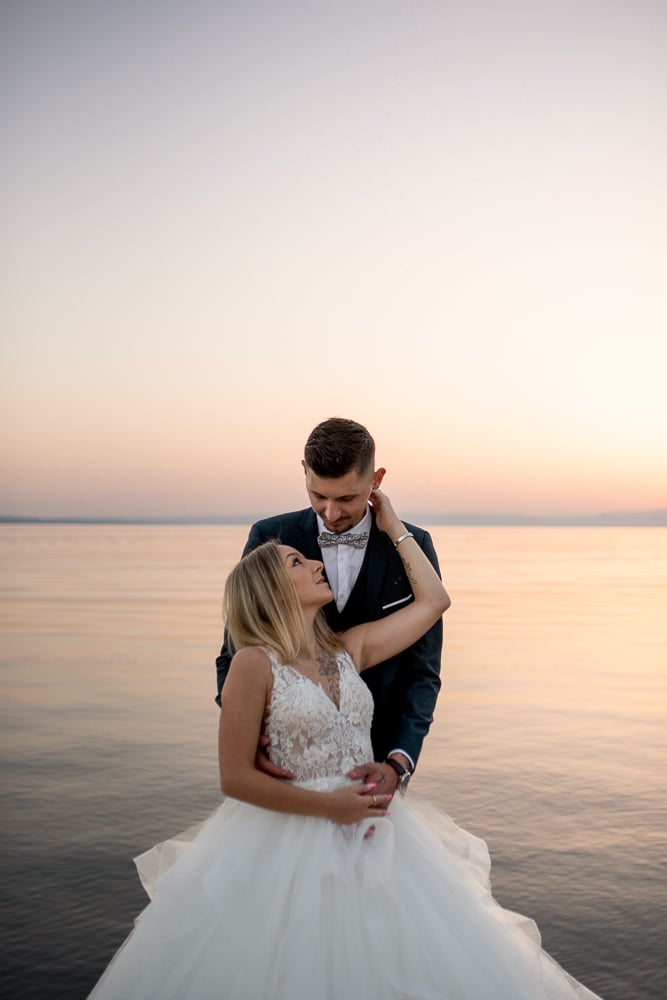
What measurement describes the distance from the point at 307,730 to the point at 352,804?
0.92 ft

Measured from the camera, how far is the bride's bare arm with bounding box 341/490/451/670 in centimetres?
387

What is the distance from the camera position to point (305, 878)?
3178 mm

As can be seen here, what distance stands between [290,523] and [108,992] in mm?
1868

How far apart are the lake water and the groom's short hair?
2.43m

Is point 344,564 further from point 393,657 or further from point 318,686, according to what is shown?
point 318,686

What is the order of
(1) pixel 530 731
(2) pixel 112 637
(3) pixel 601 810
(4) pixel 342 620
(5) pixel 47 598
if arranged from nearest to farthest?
(4) pixel 342 620
(3) pixel 601 810
(1) pixel 530 731
(2) pixel 112 637
(5) pixel 47 598

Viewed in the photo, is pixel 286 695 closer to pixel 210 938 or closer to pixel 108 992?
pixel 210 938

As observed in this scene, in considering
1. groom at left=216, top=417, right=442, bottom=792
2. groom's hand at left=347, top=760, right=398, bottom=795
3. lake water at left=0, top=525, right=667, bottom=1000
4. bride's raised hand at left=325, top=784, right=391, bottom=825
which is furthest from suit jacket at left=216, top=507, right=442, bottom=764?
lake water at left=0, top=525, right=667, bottom=1000

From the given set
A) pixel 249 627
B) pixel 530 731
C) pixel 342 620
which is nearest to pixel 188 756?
pixel 530 731

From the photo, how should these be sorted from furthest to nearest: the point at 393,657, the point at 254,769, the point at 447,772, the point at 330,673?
the point at 447,772 → the point at 393,657 → the point at 330,673 → the point at 254,769

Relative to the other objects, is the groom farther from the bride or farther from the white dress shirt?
the bride

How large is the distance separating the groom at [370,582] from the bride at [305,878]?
0.98 feet

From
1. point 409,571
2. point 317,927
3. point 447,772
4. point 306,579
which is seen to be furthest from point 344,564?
point 447,772

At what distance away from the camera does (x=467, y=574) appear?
28.4m
